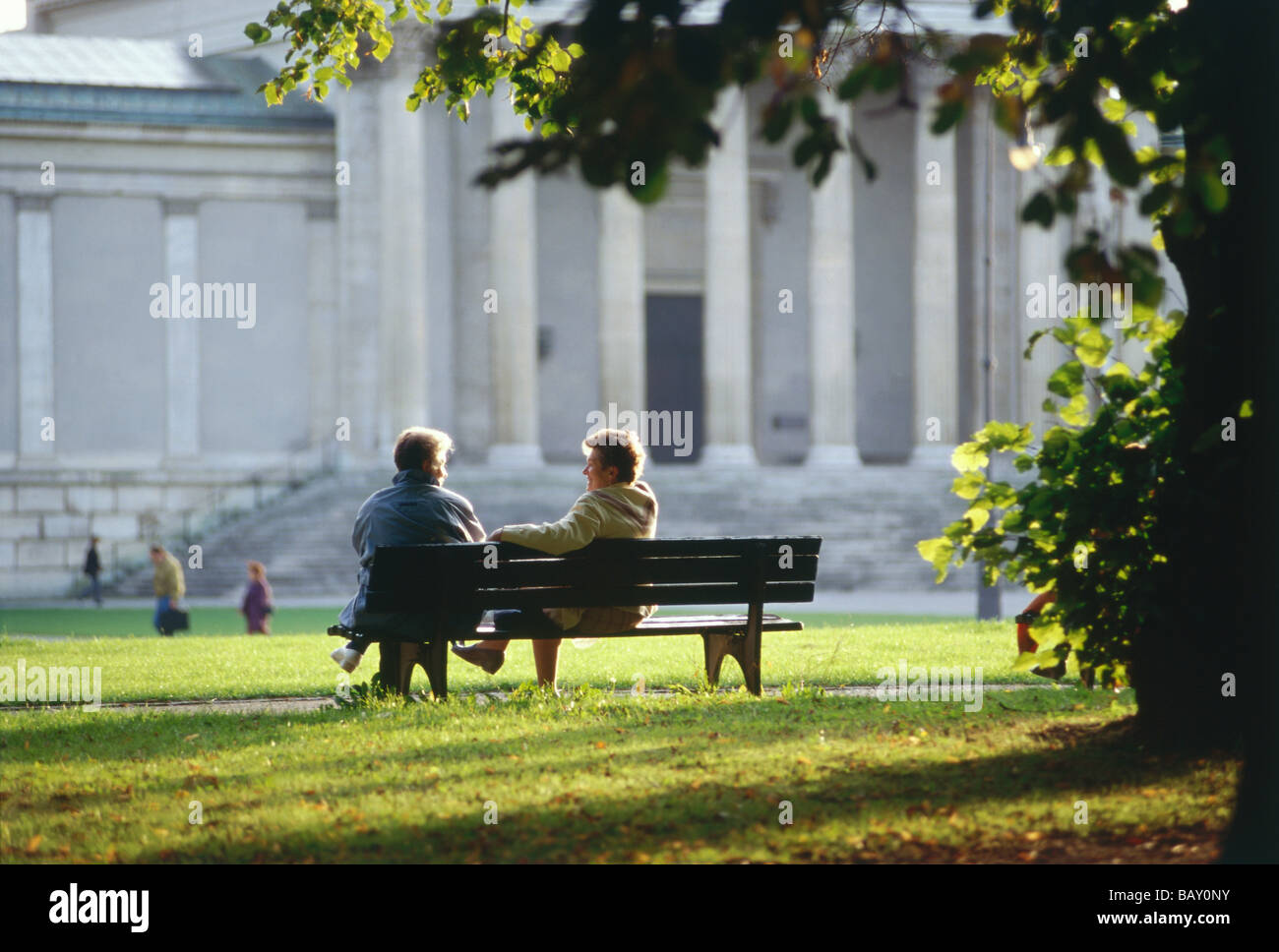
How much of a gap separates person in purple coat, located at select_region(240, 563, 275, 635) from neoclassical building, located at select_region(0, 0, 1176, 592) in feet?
51.9

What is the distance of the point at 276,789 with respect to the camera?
20.1 feet

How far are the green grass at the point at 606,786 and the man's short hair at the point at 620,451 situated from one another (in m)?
1.43

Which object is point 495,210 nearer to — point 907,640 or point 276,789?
point 907,640

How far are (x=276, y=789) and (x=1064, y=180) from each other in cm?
395

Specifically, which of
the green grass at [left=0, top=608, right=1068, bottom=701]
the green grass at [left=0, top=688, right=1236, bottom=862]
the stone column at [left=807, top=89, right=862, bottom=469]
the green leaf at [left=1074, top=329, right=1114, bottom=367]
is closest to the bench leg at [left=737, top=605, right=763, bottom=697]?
the green grass at [left=0, top=688, right=1236, bottom=862]

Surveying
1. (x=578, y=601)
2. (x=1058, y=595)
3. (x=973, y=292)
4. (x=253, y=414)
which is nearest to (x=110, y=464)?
(x=253, y=414)

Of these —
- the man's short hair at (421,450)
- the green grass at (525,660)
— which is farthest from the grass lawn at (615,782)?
the man's short hair at (421,450)

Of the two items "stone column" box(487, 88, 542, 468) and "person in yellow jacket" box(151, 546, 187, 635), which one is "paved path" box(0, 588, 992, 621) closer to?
"person in yellow jacket" box(151, 546, 187, 635)

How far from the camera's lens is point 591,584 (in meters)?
8.70

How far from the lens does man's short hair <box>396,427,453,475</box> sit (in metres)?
9.17

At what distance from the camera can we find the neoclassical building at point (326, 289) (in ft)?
120

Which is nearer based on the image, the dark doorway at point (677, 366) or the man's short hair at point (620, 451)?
the man's short hair at point (620, 451)

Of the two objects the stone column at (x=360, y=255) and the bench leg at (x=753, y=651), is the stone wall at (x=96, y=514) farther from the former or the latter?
the bench leg at (x=753, y=651)

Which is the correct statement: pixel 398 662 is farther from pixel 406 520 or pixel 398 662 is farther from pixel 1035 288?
pixel 1035 288
